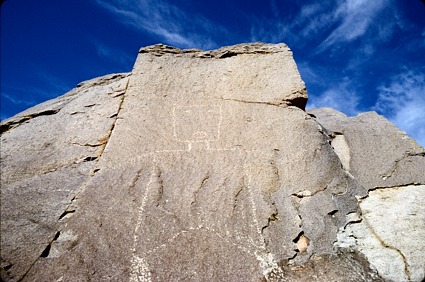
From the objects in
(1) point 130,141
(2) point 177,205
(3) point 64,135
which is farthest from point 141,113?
(2) point 177,205

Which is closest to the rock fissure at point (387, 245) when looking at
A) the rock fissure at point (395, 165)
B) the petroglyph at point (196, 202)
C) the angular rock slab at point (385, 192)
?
the angular rock slab at point (385, 192)

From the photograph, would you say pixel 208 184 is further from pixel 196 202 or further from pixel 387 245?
pixel 387 245

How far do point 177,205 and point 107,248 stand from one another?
35.0 inches

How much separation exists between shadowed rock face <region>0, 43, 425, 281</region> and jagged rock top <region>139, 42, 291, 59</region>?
4cm

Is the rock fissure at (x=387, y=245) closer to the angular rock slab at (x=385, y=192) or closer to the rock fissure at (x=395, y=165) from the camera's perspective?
the angular rock slab at (x=385, y=192)

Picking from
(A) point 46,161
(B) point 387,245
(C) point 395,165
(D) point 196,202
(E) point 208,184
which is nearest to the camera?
(B) point 387,245

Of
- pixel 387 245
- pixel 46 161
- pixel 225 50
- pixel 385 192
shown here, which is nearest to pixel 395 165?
pixel 385 192

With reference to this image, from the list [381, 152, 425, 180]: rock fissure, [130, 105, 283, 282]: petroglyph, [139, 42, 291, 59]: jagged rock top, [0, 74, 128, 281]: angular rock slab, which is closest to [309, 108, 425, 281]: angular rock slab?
[381, 152, 425, 180]: rock fissure

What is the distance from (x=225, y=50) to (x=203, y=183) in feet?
10.0

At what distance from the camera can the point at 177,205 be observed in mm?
3371

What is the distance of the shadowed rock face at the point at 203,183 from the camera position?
288 centimetres

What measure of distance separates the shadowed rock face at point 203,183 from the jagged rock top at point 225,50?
44 millimetres

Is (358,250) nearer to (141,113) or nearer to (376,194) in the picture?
(376,194)

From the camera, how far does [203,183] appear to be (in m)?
3.66
